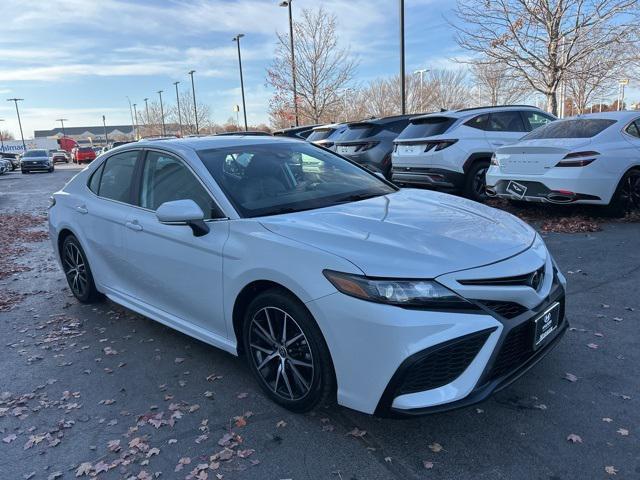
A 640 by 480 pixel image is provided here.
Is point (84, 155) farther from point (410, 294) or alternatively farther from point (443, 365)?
point (443, 365)

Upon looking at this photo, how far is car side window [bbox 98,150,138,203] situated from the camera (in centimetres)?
441

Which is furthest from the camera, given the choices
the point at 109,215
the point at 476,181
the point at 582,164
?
the point at 476,181

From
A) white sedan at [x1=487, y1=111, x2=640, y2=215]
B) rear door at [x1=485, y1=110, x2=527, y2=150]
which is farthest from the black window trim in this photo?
rear door at [x1=485, y1=110, x2=527, y2=150]

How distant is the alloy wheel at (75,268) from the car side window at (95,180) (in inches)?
24.3

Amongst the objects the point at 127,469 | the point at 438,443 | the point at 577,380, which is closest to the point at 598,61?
the point at 577,380

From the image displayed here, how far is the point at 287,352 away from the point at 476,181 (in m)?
7.02

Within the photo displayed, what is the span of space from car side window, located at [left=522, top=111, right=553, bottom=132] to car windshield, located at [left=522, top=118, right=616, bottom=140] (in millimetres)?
1774

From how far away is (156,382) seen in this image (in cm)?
359

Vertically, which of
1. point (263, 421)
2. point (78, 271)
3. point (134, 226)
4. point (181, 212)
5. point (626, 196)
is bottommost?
point (263, 421)

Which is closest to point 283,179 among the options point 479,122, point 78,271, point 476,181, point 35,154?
point 78,271

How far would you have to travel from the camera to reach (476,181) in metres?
9.17

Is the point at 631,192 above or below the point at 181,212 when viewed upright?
below

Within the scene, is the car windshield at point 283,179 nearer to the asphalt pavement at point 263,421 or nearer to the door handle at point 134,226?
the door handle at point 134,226

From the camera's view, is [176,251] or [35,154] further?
[35,154]
